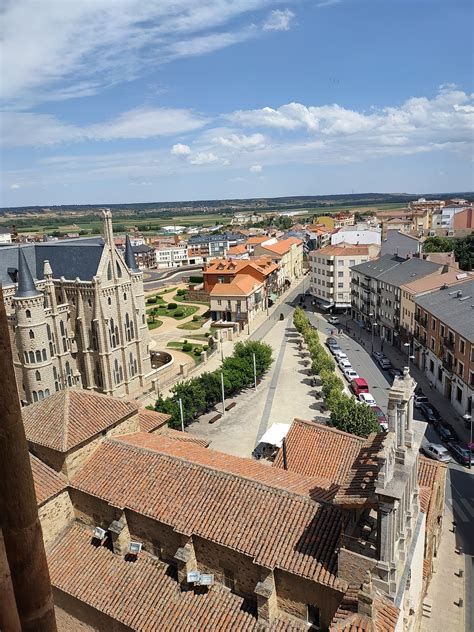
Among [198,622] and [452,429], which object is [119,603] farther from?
[452,429]

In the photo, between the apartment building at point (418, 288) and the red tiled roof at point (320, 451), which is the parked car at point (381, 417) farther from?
the apartment building at point (418, 288)

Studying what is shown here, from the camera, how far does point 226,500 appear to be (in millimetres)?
20719

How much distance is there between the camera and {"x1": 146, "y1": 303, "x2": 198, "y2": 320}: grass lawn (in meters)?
100

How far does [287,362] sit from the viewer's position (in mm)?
68250

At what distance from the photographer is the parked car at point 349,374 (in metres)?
60.2

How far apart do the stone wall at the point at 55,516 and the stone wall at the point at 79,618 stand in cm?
251

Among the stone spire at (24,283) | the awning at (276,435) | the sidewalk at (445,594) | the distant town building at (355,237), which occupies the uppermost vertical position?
the stone spire at (24,283)

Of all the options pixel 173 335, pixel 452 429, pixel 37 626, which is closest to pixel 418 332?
pixel 452 429

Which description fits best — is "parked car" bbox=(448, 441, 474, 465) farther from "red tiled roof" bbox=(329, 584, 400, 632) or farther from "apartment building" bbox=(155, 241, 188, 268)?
"apartment building" bbox=(155, 241, 188, 268)

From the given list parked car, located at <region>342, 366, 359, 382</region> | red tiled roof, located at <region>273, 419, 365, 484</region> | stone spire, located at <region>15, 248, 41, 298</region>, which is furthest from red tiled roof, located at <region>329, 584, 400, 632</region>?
parked car, located at <region>342, 366, 359, 382</region>

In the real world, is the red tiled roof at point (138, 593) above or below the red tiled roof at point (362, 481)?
below

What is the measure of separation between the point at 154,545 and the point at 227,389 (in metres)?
32.2

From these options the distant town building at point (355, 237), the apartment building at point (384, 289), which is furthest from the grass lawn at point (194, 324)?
the distant town building at point (355, 237)

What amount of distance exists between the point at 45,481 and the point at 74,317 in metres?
34.9
